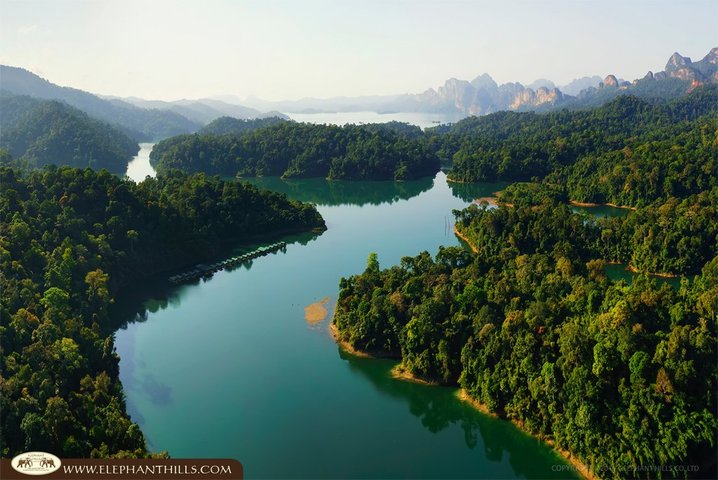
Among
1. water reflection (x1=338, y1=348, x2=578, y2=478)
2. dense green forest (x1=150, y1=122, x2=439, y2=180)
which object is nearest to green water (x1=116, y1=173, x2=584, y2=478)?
water reflection (x1=338, y1=348, x2=578, y2=478)

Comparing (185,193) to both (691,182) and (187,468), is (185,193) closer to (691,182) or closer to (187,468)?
(187,468)

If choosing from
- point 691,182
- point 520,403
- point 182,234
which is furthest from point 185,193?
point 691,182

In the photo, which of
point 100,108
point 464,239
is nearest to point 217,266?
point 464,239

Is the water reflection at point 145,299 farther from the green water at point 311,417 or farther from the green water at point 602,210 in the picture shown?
the green water at point 602,210

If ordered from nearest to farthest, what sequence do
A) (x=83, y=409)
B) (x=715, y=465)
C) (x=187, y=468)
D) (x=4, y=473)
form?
1. (x=4, y=473)
2. (x=187, y=468)
3. (x=715, y=465)
4. (x=83, y=409)

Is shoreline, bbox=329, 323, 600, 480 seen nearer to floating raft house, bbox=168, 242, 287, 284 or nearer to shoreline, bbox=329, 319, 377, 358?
shoreline, bbox=329, 319, 377, 358

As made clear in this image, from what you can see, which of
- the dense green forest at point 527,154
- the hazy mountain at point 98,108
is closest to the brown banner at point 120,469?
the dense green forest at point 527,154
